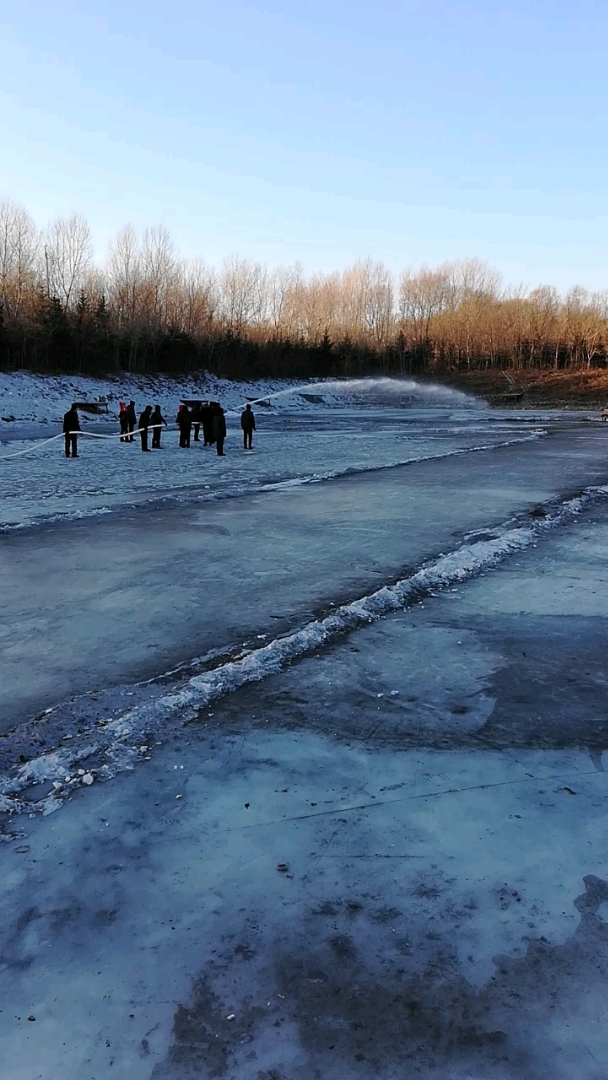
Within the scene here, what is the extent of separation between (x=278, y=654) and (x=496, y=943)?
10.7 feet

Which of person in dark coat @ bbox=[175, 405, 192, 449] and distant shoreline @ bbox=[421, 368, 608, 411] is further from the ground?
distant shoreline @ bbox=[421, 368, 608, 411]

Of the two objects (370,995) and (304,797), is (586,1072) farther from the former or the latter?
(304,797)

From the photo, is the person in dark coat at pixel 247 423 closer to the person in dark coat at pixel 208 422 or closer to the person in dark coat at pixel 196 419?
the person in dark coat at pixel 208 422

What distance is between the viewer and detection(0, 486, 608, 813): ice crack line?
4.05m

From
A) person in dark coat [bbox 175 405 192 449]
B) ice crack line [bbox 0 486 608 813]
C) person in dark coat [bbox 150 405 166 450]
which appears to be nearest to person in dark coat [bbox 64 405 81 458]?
person in dark coat [bbox 150 405 166 450]

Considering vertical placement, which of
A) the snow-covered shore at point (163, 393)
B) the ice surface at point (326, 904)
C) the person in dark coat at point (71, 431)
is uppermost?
the snow-covered shore at point (163, 393)

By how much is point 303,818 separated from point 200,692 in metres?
1.71

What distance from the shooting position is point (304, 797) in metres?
3.82

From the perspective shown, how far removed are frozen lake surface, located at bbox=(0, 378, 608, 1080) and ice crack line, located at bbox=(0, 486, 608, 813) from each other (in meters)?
0.02

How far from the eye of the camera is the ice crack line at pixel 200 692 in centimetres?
405

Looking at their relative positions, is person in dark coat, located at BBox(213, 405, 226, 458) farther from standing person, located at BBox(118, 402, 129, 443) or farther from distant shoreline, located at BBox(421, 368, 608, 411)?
distant shoreline, located at BBox(421, 368, 608, 411)

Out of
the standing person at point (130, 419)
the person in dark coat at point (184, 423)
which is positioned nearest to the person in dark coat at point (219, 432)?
the person in dark coat at point (184, 423)

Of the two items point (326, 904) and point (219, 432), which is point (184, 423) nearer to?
point (219, 432)

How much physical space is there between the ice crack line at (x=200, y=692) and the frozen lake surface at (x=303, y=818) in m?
0.02
